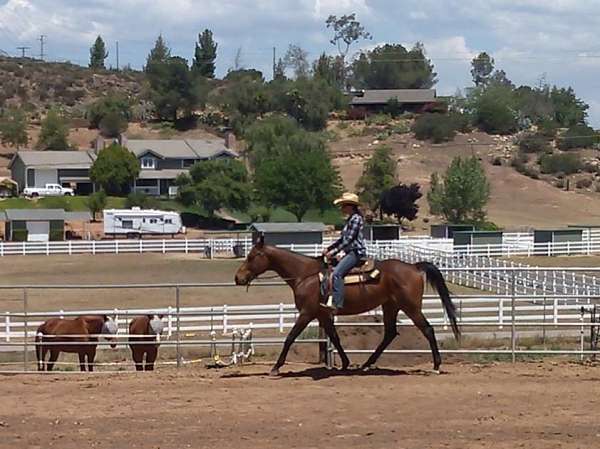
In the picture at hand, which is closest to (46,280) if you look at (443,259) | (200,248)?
(443,259)

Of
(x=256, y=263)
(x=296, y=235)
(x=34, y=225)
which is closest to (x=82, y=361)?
(x=256, y=263)

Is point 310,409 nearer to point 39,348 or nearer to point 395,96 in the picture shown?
point 39,348

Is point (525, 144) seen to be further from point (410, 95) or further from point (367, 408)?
point (367, 408)

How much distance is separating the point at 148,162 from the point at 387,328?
82.0 m

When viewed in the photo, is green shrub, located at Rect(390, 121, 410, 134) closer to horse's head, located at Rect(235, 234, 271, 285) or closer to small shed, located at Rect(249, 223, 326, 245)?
small shed, located at Rect(249, 223, 326, 245)

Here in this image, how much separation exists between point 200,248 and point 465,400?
49699mm

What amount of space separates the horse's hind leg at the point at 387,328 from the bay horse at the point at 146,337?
3221 millimetres

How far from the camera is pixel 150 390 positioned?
40.3ft

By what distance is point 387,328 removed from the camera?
542 inches

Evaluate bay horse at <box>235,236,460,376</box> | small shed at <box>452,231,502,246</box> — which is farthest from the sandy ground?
small shed at <box>452,231,502,246</box>

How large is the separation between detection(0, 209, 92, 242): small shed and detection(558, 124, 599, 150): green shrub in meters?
68.1

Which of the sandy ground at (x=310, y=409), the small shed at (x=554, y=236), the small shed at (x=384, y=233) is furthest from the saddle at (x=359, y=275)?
the small shed at (x=384, y=233)

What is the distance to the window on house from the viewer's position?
9419 cm

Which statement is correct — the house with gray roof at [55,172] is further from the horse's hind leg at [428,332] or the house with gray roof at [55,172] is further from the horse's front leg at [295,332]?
the horse's hind leg at [428,332]
